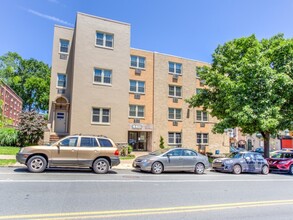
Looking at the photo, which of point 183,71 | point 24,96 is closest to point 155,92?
point 183,71

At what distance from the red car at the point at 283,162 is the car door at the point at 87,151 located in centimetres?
1277

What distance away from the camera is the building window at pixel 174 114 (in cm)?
2895

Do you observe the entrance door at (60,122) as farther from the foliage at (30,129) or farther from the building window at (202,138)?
the building window at (202,138)

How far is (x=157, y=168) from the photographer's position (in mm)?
13797

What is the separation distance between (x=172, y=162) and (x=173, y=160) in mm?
129

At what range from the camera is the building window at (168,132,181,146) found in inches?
1128

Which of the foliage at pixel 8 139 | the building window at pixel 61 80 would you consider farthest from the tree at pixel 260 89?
the foliage at pixel 8 139

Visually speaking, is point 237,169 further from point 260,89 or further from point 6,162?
point 6,162

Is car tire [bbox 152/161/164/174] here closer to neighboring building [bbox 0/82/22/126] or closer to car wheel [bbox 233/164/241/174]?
car wheel [bbox 233/164/241/174]

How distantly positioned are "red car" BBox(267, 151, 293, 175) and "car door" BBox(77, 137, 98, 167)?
12.8m

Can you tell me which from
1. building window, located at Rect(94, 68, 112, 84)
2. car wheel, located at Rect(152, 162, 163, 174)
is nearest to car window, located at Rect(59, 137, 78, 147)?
car wheel, located at Rect(152, 162, 163, 174)

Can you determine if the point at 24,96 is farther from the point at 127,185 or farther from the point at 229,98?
the point at 127,185

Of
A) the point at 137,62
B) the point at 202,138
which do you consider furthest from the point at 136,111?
the point at 202,138

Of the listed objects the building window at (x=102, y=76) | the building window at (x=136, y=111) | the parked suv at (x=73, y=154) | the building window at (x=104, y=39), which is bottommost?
the parked suv at (x=73, y=154)
